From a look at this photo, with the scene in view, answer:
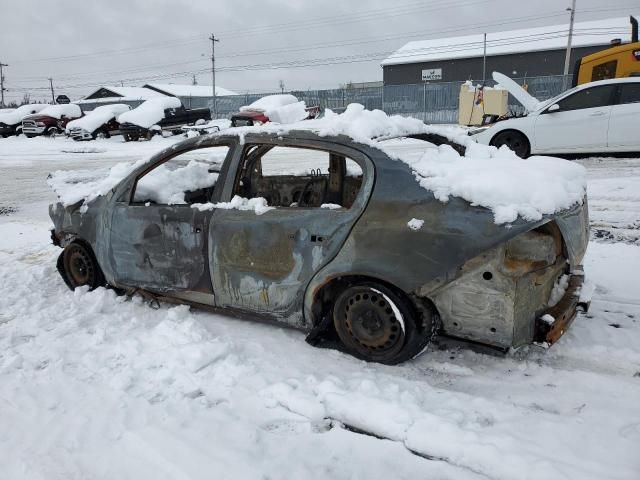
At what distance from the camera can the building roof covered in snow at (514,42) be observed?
139ft

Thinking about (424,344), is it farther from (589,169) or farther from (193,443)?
(589,169)

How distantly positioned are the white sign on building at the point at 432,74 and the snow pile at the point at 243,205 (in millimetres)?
48329

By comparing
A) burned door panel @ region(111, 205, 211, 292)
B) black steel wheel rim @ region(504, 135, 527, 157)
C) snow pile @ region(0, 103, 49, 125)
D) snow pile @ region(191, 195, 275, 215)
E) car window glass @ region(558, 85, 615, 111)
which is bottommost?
burned door panel @ region(111, 205, 211, 292)

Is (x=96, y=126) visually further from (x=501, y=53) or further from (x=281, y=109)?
(x=501, y=53)

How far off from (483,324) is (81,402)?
2355 mm

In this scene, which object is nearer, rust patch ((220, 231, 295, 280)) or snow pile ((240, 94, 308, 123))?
rust patch ((220, 231, 295, 280))

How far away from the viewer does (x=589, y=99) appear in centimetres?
987

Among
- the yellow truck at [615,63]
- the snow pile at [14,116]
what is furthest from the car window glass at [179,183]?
the snow pile at [14,116]

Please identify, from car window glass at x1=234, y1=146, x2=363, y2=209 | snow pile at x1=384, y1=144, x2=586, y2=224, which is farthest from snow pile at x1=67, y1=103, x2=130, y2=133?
snow pile at x1=384, y1=144, x2=586, y2=224

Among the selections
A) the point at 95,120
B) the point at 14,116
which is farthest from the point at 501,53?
the point at 14,116

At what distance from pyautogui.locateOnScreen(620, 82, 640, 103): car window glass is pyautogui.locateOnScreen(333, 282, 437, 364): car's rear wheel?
872 centimetres

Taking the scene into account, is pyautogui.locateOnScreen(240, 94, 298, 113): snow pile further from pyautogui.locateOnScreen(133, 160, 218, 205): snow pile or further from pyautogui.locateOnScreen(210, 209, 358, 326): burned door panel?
pyautogui.locateOnScreen(210, 209, 358, 326): burned door panel

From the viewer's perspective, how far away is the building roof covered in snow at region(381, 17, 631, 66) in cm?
4244

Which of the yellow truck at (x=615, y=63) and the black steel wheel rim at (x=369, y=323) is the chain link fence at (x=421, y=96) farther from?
→ the black steel wheel rim at (x=369, y=323)
